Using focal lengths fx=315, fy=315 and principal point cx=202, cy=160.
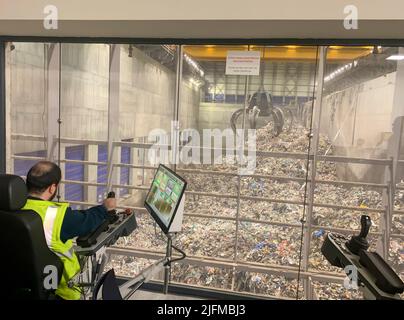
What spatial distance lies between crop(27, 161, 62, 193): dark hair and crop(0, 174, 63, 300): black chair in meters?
0.15

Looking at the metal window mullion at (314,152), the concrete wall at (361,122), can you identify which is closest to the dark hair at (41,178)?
the metal window mullion at (314,152)

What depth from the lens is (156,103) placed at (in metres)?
3.86

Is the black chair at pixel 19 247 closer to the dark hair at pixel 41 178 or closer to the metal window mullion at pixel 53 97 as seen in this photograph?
the dark hair at pixel 41 178

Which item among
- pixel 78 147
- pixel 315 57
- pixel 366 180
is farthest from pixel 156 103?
pixel 366 180

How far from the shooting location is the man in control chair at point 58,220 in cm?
148

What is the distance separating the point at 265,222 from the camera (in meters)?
3.26

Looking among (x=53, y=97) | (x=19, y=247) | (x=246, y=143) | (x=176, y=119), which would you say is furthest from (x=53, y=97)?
→ (x=19, y=247)

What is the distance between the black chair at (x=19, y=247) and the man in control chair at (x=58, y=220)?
0.10m

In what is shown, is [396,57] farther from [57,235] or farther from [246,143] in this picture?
[57,235]

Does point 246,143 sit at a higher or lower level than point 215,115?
lower

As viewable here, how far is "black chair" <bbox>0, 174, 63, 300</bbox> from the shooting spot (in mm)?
1312

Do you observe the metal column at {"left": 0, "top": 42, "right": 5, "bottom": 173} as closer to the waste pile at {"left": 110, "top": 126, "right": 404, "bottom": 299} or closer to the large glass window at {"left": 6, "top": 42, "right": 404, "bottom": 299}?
the large glass window at {"left": 6, "top": 42, "right": 404, "bottom": 299}

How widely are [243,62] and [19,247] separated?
1.99 metres
